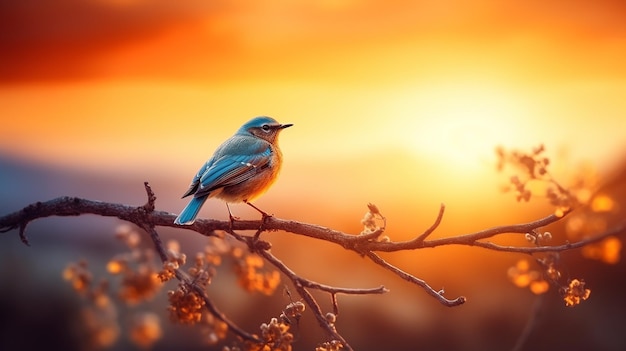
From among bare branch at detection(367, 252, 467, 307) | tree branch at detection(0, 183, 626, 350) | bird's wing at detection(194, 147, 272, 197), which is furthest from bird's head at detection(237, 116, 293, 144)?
bare branch at detection(367, 252, 467, 307)

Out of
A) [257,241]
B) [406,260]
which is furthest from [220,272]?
[257,241]

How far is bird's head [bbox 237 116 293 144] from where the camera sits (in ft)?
8.99

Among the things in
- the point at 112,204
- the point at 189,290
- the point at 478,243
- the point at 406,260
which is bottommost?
the point at 406,260

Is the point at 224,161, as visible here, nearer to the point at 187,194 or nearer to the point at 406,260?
the point at 187,194

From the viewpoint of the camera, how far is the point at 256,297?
3779 mm

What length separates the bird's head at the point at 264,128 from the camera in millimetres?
2740

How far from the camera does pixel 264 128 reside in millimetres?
2744

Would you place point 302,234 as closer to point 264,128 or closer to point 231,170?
point 231,170

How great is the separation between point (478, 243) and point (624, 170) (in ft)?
7.06

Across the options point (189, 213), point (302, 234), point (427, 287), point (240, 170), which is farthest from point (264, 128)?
point (427, 287)

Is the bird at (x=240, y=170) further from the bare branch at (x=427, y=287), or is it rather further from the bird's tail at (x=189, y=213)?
the bare branch at (x=427, y=287)

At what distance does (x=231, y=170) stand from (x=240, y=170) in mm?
39

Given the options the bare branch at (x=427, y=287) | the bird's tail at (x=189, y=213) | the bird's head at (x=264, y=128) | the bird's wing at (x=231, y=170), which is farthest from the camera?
the bird's head at (x=264, y=128)

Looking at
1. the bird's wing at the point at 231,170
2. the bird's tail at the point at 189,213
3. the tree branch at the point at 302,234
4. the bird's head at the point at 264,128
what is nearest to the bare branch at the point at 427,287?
the tree branch at the point at 302,234
